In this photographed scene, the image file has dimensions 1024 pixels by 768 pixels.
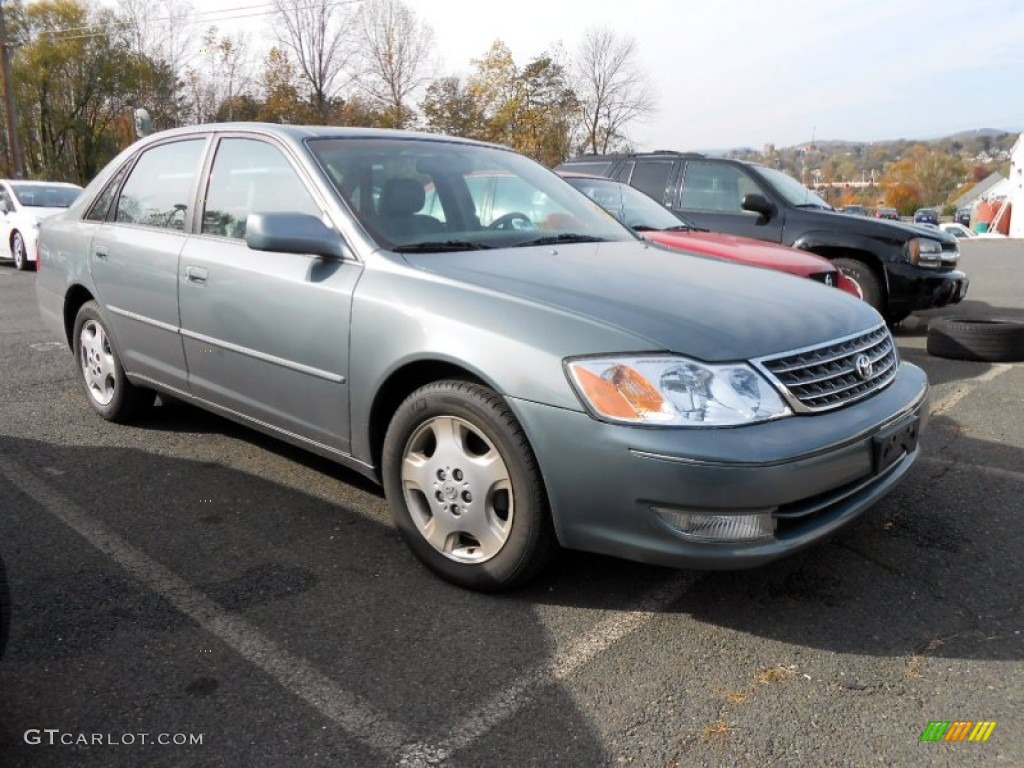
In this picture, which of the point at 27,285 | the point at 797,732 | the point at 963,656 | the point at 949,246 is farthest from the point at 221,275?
the point at 27,285

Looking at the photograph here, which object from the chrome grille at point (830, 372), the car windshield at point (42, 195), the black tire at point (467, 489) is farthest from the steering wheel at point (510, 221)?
the car windshield at point (42, 195)

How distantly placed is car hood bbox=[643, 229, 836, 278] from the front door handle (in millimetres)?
3096

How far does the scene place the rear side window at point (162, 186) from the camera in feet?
13.2

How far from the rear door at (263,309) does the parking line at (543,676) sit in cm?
124

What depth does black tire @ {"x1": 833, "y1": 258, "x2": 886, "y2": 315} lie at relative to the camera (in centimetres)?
791

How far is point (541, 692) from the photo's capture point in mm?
2309

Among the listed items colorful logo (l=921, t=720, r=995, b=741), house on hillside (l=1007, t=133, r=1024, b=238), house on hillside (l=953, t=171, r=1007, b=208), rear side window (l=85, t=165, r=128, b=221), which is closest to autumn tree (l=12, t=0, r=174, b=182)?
rear side window (l=85, t=165, r=128, b=221)

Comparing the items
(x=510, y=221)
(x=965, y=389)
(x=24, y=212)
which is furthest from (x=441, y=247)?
(x=24, y=212)

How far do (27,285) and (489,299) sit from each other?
11.2m

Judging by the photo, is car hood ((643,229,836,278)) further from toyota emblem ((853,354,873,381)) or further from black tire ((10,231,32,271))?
black tire ((10,231,32,271))

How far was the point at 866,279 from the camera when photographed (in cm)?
796

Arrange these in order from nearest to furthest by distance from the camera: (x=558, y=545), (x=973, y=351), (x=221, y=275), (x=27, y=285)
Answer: (x=558, y=545) → (x=221, y=275) → (x=973, y=351) → (x=27, y=285)

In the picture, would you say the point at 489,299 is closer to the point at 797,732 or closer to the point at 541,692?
the point at 541,692

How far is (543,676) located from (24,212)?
14.1 m
